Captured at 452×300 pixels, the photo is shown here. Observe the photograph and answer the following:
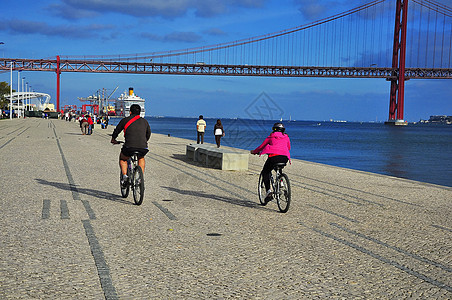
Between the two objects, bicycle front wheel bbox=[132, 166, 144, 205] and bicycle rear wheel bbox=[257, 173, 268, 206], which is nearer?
bicycle front wheel bbox=[132, 166, 144, 205]

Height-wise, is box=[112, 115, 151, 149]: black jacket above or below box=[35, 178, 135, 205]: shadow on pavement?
above

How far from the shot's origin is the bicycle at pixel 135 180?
27.0 feet

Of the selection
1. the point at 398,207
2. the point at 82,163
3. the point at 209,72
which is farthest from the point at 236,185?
the point at 209,72

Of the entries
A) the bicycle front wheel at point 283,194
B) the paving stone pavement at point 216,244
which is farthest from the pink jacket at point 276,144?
the paving stone pavement at point 216,244

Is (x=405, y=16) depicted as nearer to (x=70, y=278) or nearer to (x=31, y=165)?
(x=31, y=165)

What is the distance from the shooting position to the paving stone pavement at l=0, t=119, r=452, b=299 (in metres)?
4.35

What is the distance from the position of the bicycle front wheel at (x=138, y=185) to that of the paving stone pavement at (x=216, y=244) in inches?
7.3

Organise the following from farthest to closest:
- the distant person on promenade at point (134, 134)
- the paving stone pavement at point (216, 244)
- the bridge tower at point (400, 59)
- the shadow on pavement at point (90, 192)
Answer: the bridge tower at point (400, 59)
the shadow on pavement at point (90, 192)
the distant person on promenade at point (134, 134)
the paving stone pavement at point (216, 244)

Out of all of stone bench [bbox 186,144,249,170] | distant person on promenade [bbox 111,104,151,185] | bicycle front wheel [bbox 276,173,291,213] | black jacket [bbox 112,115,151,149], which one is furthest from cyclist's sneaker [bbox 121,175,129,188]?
stone bench [bbox 186,144,249,170]

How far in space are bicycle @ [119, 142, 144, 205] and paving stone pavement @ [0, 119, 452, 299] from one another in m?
0.21

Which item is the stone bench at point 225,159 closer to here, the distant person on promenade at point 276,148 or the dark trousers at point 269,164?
the dark trousers at point 269,164

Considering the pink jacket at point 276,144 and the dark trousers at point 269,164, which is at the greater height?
the pink jacket at point 276,144

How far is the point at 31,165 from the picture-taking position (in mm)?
14156

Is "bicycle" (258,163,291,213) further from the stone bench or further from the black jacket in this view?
the stone bench
